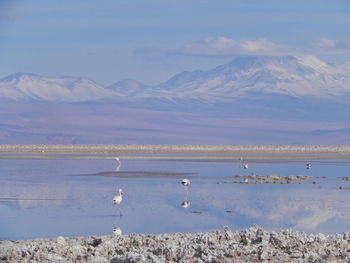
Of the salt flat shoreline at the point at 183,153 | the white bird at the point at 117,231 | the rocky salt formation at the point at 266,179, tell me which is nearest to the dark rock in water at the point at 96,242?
the white bird at the point at 117,231

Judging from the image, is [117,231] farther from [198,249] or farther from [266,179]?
[266,179]

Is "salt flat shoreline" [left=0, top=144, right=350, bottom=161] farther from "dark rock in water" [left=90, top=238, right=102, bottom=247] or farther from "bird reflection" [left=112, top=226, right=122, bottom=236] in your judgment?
"dark rock in water" [left=90, top=238, right=102, bottom=247]

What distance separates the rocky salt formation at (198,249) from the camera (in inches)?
438

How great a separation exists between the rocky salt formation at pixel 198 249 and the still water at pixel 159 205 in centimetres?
354

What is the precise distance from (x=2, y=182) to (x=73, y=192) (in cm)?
519

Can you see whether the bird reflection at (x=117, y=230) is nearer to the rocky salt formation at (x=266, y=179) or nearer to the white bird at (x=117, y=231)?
the white bird at (x=117, y=231)

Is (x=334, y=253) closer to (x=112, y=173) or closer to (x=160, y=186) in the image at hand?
(x=160, y=186)

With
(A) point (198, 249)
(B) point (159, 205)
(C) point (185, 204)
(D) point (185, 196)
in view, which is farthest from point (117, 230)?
(D) point (185, 196)

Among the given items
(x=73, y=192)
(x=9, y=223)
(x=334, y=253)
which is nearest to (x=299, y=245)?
(x=334, y=253)

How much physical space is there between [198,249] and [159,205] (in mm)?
10775

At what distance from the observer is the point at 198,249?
11.6 m

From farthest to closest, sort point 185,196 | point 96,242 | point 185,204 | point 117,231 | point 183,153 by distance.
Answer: point 183,153
point 185,196
point 185,204
point 117,231
point 96,242

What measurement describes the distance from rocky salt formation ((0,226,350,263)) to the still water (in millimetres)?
3537

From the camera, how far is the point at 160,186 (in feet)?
97.2
